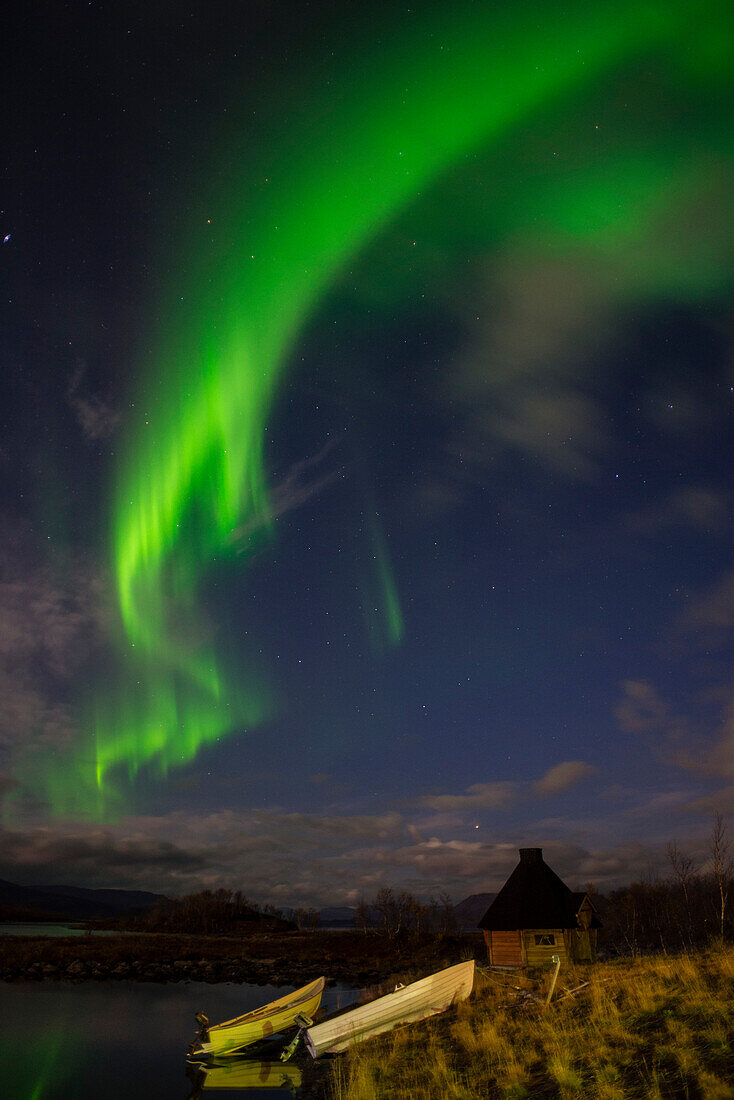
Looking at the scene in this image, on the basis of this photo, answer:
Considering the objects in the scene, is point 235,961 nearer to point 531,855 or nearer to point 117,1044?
point 531,855

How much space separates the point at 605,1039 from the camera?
557 inches

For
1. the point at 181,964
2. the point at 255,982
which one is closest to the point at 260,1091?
the point at 255,982

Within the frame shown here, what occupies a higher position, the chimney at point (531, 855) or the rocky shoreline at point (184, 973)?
the chimney at point (531, 855)

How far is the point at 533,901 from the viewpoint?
3406 centimetres

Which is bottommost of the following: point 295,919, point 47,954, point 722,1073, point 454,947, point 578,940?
point 295,919

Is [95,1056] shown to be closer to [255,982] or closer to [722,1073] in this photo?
[722,1073]

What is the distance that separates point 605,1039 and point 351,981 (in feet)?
128

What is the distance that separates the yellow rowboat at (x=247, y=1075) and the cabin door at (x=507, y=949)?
14.1 metres

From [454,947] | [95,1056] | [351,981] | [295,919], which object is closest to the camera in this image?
[95,1056]

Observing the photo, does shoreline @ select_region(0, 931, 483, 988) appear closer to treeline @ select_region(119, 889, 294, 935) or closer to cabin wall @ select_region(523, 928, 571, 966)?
cabin wall @ select_region(523, 928, 571, 966)

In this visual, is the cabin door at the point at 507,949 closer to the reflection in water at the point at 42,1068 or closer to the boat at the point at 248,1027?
the boat at the point at 248,1027

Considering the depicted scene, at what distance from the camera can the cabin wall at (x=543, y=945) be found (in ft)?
107

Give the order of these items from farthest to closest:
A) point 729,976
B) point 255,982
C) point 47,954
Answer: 1. point 47,954
2. point 255,982
3. point 729,976

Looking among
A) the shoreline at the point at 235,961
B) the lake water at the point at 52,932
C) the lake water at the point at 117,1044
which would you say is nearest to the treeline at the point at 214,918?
the lake water at the point at 52,932
